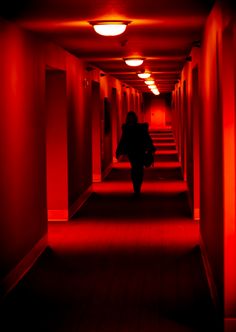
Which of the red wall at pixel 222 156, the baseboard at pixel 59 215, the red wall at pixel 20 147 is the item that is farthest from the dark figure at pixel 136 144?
the red wall at pixel 222 156

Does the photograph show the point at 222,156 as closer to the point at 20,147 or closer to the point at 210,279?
the point at 210,279

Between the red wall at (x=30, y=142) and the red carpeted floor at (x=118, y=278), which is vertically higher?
the red wall at (x=30, y=142)

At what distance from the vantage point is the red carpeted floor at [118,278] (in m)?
5.65

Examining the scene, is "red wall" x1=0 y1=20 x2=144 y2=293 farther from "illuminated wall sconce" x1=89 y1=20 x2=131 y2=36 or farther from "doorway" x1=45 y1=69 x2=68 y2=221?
"illuminated wall sconce" x1=89 y1=20 x2=131 y2=36

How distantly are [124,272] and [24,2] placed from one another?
3066 millimetres

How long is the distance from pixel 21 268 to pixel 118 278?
103 cm

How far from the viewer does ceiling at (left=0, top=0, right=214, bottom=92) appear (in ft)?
19.9

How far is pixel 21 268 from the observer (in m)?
7.19

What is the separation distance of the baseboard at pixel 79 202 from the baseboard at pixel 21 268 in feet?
7.54

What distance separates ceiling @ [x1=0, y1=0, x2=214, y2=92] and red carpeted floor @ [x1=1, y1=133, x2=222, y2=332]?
2624 mm

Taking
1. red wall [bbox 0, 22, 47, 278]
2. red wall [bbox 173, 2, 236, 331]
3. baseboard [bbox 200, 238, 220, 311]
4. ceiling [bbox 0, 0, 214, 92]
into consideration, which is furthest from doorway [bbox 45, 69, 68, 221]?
red wall [bbox 173, 2, 236, 331]

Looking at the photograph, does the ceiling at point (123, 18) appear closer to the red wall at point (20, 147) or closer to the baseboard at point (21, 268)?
the red wall at point (20, 147)

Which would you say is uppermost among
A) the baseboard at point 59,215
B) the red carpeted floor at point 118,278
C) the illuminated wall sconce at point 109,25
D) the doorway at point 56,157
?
the illuminated wall sconce at point 109,25

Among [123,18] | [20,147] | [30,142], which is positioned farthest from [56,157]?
[123,18]
